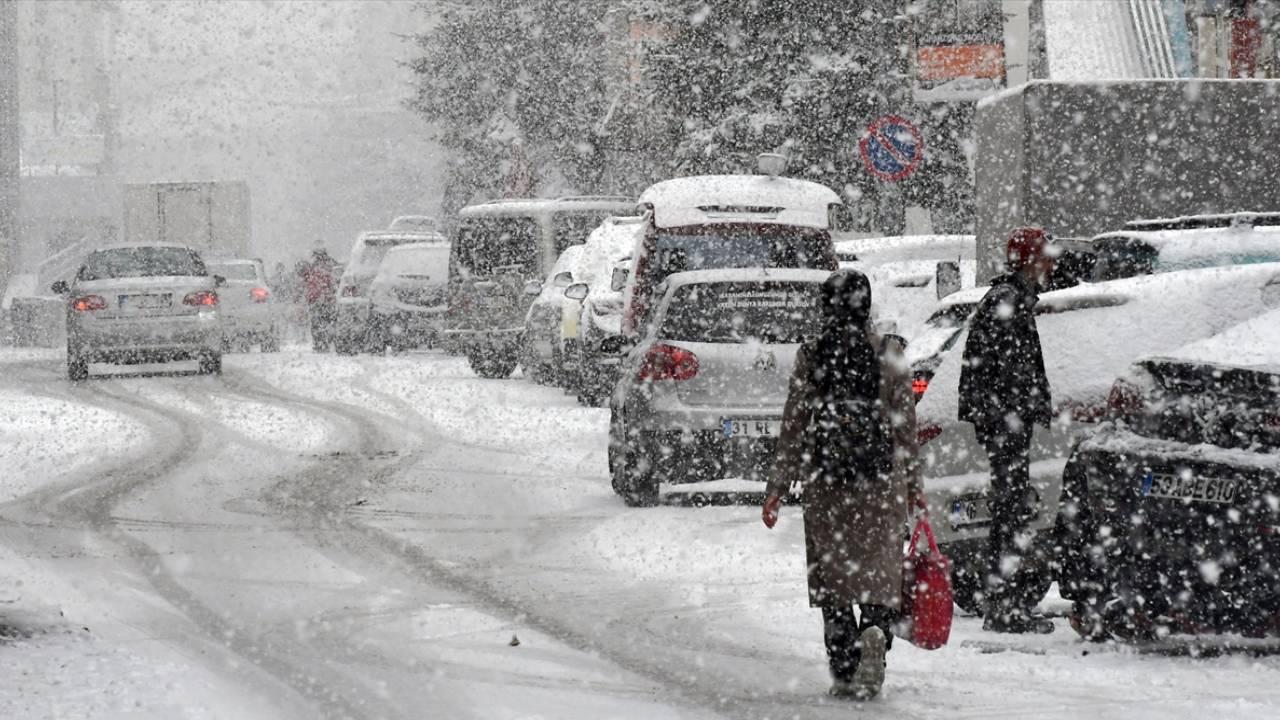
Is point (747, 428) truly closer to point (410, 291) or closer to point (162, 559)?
point (162, 559)

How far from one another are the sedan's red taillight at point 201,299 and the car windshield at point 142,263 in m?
0.57

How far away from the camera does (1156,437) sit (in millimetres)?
8141

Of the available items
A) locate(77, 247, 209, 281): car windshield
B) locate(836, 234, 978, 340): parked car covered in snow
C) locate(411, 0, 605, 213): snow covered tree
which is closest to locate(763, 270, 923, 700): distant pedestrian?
locate(836, 234, 978, 340): parked car covered in snow

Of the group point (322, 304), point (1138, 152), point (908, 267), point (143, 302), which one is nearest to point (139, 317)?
point (143, 302)

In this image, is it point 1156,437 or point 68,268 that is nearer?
point 1156,437

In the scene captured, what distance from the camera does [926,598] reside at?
7637 millimetres

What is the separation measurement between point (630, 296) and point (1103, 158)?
547 cm

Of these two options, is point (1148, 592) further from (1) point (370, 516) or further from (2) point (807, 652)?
(1) point (370, 516)

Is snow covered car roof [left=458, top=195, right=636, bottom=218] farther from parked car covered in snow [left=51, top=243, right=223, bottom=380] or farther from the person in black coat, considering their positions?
the person in black coat

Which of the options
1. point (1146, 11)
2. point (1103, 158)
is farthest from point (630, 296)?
point (1146, 11)

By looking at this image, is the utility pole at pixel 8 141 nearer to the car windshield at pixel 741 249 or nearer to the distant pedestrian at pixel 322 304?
the distant pedestrian at pixel 322 304

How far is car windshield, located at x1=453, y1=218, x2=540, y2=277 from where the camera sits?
27.1m

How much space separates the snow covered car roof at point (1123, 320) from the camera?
8.55 meters

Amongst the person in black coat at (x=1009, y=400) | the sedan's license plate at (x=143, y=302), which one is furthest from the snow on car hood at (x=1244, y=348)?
the sedan's license plate at (x=143, y=302)
